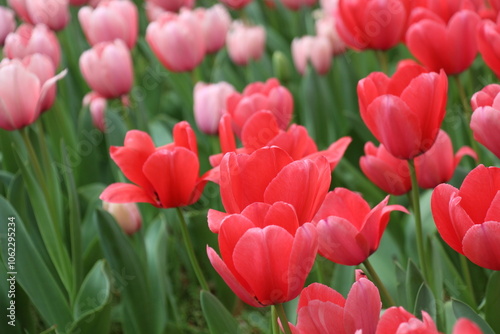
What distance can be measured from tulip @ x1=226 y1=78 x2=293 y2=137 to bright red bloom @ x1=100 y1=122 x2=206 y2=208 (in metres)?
0.20

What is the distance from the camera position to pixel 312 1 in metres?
2.12

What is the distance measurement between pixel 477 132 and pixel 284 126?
0.46 meters

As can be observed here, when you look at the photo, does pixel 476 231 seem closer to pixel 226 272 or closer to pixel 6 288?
pixel 226 272

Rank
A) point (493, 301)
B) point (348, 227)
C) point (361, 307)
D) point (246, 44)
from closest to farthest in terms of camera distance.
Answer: point (361, 307)
point (348, 227)
point (493, 301)
point (246, 44)

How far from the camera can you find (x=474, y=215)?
2.19 feet

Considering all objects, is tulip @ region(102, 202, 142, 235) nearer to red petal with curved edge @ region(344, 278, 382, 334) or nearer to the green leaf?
the green leaf

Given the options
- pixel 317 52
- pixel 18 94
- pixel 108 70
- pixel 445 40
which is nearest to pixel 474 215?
pixel 445 40

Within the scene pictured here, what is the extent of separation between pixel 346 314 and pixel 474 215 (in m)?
0.17

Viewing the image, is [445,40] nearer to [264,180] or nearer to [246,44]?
[264,180]

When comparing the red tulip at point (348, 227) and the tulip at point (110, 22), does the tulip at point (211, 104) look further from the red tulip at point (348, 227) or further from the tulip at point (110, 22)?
the red tulip at point (348, 227)

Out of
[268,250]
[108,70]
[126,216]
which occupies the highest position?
[268,250]

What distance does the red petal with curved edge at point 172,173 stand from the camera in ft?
2.81

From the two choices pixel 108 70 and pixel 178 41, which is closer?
pixel 108 70

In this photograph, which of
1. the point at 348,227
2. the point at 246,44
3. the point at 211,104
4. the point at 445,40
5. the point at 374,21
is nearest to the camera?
the point at 348,227
